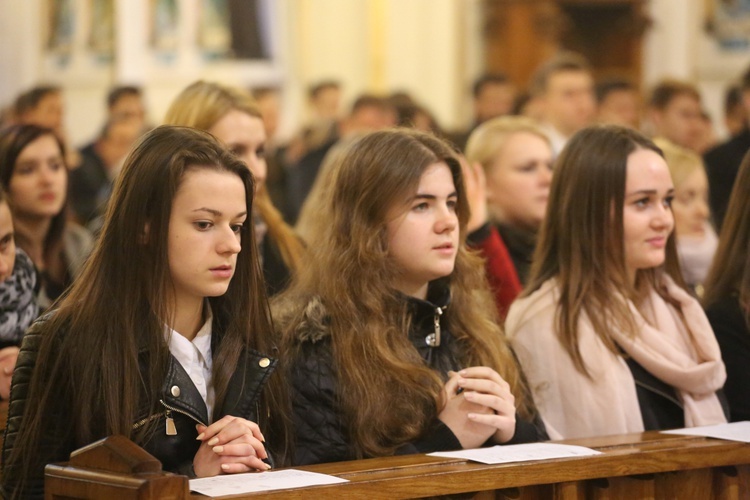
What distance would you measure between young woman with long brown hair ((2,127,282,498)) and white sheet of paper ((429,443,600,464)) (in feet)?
1.68

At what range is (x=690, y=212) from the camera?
602 centimetres

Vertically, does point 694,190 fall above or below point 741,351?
above

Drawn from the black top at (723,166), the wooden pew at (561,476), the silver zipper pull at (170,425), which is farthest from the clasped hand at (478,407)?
the black top at (723,166)

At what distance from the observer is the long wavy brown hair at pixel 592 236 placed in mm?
4164

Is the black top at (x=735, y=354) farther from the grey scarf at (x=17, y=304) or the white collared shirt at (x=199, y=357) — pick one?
the grey scarf at (x=17, y=304)

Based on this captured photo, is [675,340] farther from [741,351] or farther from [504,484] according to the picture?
[504,484]

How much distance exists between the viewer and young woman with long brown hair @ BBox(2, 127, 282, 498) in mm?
3020

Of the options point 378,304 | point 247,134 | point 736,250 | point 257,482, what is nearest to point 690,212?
point 736,250

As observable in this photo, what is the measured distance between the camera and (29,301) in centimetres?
396

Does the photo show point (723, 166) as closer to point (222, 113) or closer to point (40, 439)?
point (222, 113)

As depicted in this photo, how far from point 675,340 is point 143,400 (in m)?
1.97

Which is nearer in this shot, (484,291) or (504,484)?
(504,484)

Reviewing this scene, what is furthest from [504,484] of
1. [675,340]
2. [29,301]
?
[29,301]

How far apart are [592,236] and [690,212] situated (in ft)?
6.50
